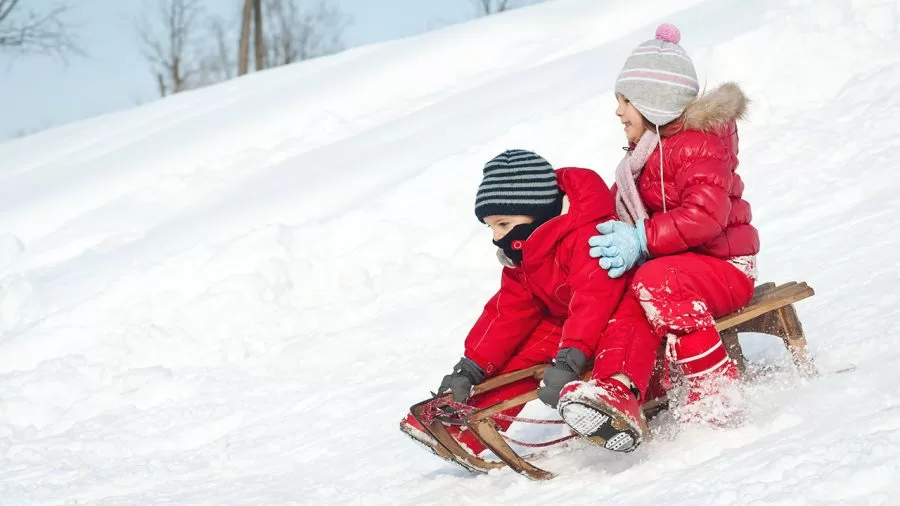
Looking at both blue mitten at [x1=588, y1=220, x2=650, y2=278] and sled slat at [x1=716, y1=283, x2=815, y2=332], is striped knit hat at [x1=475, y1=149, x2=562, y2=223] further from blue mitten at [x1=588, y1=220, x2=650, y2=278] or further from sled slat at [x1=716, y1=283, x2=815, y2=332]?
sled slat at [x1=716, y1=283, x2=815, y2=332]

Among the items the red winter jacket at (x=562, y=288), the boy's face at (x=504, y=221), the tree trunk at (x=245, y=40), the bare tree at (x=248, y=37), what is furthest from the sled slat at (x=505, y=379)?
the tree trunk at (x=245, y=40)

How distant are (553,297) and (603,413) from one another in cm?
64

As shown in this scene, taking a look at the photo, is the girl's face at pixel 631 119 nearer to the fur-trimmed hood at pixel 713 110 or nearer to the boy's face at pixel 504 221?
the fur-trimmed hood at pixel 713 110

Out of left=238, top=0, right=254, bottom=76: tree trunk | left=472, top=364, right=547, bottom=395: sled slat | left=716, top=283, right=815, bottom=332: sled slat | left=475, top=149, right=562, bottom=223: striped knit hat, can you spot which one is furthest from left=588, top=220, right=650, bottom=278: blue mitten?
left=238, top=0, right=254, bottom=76: tree trunk

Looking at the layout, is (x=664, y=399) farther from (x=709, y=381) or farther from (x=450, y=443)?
(x=450, y=443)

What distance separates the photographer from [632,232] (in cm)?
314

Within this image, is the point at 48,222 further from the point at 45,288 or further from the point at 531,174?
the point at 531,174

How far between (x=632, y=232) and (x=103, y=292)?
418 cm

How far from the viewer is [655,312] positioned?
10.1 ft

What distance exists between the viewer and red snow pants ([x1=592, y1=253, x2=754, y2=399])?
9.96ft

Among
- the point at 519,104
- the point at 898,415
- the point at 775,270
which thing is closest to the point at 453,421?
the point at 898,415

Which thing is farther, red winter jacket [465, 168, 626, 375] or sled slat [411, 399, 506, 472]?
sled slat [411, 399, 506, 472]

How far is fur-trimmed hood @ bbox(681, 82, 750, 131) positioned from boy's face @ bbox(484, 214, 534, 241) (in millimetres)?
624

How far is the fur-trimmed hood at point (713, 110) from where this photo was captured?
126 inches
